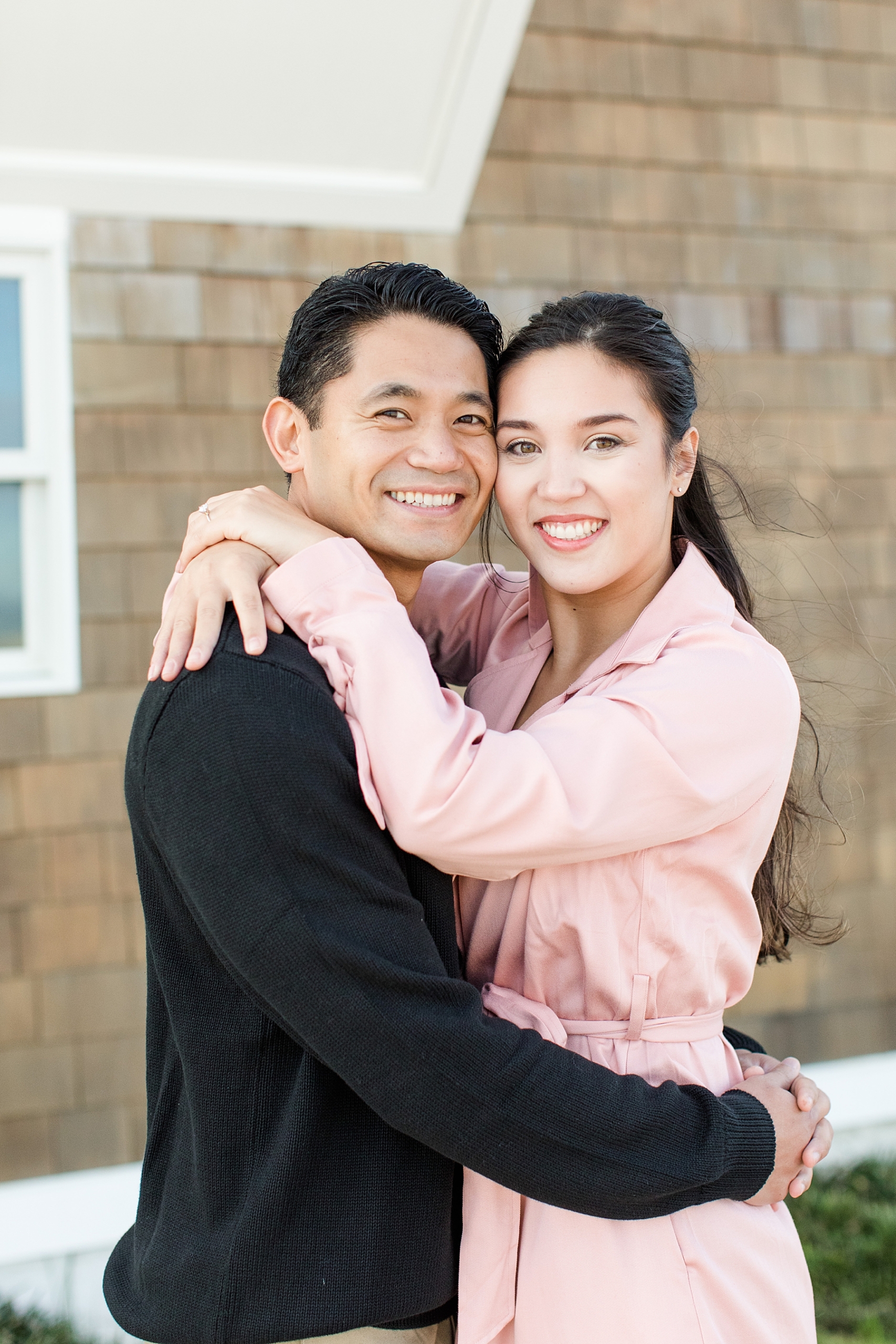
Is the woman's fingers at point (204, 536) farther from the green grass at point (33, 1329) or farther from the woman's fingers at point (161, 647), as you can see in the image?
the green grass at point (33, 1329)

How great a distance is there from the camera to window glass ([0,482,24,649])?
136 inches

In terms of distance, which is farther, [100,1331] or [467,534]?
[100,1331]

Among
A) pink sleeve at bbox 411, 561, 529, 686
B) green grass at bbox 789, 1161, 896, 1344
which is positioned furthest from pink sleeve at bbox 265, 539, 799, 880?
green grass at bbox 789, 1161, 896, 1344

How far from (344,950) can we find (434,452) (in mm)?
766

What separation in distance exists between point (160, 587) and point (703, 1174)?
2622 mm

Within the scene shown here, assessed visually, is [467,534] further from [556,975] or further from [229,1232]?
[229,1232]

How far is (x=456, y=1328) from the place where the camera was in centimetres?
141

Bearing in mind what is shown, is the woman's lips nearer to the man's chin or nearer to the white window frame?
the man's chin

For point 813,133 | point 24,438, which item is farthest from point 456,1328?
point 813,133

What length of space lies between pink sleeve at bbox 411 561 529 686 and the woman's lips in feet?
1.46

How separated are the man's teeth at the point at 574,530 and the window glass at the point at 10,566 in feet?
7.60

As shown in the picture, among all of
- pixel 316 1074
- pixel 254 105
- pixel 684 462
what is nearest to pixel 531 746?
pixel 316 1074

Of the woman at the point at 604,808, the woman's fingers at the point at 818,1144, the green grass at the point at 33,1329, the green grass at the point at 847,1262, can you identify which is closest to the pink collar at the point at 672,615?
the woman at the point at 604,808

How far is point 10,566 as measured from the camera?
3479mm
